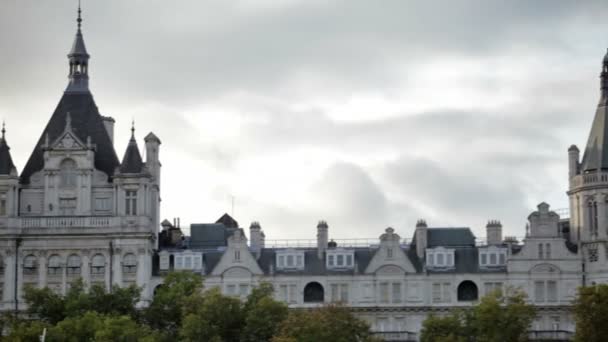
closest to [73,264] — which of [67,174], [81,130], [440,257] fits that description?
[67,174]

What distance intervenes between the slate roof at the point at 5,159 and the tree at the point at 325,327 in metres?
33.5

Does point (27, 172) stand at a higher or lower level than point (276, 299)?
higher

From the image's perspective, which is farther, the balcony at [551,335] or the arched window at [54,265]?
the arched window at [54,265]

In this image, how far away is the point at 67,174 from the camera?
601ft

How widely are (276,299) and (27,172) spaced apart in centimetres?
2536

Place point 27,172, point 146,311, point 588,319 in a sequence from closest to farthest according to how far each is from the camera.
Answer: point 588,319
point 146,311
point 27,172

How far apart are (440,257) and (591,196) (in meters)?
14.2

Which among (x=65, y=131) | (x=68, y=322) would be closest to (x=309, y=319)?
(x=68, y=322)

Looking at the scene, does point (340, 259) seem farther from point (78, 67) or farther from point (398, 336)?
point (78, 67)

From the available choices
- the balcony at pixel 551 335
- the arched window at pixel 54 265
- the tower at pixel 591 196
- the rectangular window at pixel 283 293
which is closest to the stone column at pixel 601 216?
the tower at pixel 591 196

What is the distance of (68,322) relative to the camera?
16425 cm

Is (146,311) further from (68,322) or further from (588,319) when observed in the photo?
(588,319)

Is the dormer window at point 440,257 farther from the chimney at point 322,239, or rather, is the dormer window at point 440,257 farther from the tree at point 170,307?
the tree at point 170,307

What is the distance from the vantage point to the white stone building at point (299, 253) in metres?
179
